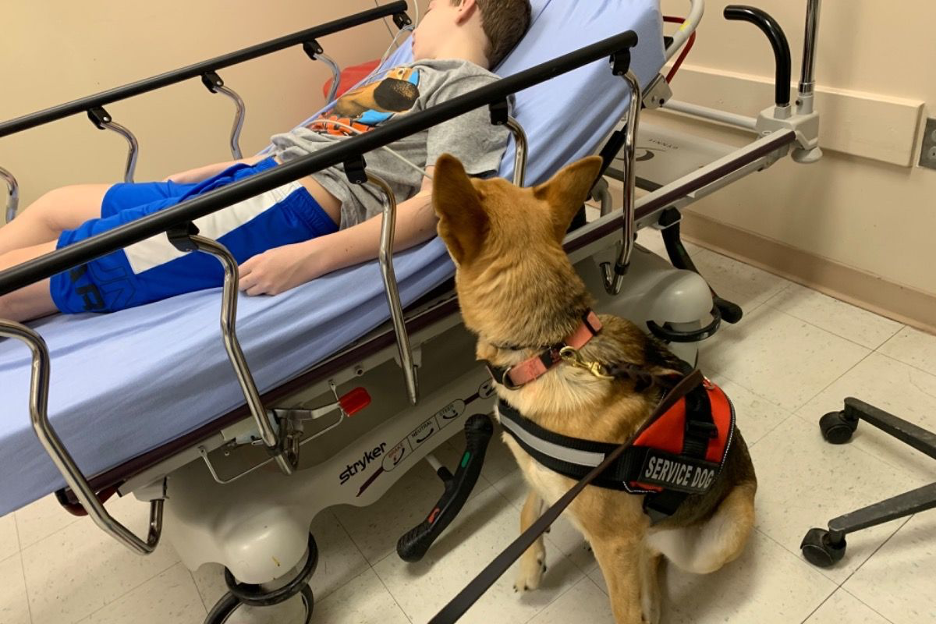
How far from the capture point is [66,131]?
246 cm

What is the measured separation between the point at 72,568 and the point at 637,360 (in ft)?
5.42

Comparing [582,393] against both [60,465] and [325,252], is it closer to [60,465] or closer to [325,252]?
[325,252]

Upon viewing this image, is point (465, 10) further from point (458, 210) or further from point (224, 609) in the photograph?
point (224, 609)

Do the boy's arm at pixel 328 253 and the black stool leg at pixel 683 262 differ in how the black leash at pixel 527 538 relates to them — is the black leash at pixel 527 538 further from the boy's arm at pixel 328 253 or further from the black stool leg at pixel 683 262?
the black stool leg at pixel 683 262

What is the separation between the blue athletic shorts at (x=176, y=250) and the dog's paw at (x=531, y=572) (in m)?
0.90

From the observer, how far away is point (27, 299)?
133 centimetres

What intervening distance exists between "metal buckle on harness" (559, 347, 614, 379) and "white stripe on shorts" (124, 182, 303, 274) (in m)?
0.65

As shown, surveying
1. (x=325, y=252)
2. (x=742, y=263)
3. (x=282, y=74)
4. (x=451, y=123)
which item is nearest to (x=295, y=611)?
(x=325, y=252)

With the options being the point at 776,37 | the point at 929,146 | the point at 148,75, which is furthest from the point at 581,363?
the point at 148,75

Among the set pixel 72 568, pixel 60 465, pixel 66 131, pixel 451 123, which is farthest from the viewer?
pixel 66 131

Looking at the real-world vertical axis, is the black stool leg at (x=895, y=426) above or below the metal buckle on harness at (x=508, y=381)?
below

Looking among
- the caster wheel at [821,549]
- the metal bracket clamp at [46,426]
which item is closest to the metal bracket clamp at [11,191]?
the metal bracket clamp at [46,426]

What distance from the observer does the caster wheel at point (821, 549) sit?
4.51ft

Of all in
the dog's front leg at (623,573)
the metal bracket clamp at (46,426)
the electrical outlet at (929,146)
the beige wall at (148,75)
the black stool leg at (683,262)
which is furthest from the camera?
the beige wall at (148,75)
